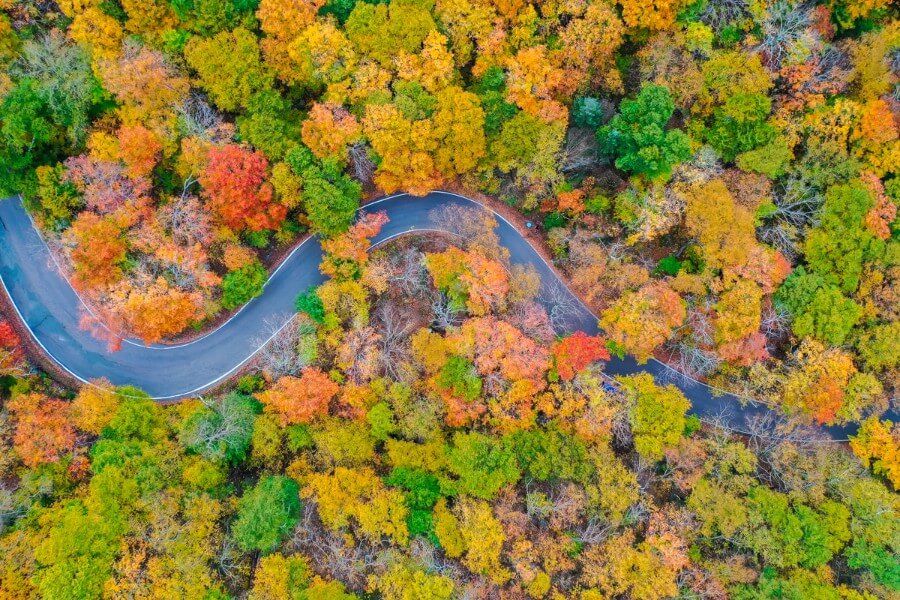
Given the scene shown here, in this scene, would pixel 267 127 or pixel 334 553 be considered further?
pixel 267 127

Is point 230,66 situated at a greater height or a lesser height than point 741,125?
greater

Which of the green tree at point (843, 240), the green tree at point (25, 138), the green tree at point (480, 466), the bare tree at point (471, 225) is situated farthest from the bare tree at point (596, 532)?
the green tree at point (25, 138)

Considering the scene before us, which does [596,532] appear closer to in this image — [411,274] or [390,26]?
[411,274]

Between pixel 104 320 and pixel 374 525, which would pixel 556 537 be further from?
pixel 104 320

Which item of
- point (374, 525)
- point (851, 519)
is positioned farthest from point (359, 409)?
point (851, 519)

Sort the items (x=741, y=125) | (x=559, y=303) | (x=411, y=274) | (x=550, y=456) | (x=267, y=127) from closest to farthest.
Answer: (x=550, y=456) → (x=267, y=127) → (x=741, y=125) → (x=411, y=274) → (x=559, y=303)

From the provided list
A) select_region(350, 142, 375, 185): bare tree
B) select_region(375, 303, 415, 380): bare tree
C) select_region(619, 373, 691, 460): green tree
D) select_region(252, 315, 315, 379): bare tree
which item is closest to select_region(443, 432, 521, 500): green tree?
select_region(375, 303, 415, 380): bare tree

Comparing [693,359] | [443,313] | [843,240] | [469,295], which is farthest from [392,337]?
[843,240]
